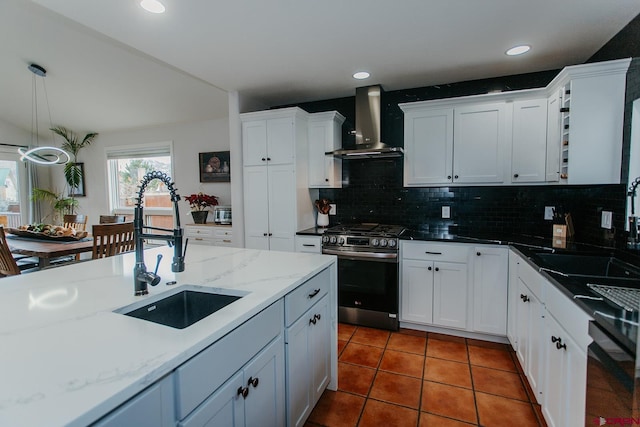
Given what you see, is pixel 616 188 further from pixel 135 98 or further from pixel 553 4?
pixel 135 98

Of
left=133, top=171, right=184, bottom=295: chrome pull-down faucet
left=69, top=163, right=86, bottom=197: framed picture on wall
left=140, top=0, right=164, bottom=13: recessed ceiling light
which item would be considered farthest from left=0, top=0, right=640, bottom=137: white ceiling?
left=69, top=163, right=86, bottom=197: framed picture on wall

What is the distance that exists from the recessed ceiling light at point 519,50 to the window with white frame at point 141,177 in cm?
472

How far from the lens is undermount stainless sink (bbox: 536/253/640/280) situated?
1.88m

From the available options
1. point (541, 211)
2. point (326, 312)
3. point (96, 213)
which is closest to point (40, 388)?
point (326, 312)

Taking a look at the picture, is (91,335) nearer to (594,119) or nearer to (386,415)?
(386,415)

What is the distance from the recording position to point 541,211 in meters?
2.95

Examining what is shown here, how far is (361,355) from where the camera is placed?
2535 millimetres

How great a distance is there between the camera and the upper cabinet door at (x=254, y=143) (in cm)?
334

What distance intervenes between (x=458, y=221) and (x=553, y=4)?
1.91m

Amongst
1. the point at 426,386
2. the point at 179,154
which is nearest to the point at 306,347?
the point at 426,386

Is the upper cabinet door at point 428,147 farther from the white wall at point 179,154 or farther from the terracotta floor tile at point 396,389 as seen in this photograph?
the white wall at point 179,154

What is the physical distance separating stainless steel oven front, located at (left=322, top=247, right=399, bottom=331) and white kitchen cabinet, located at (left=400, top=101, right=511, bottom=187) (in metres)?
0.85

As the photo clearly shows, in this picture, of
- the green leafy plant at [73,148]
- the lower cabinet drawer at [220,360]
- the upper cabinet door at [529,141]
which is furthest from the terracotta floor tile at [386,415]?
the green leafy plant at [73,148]

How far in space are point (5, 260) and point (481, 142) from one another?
4.45 meters
